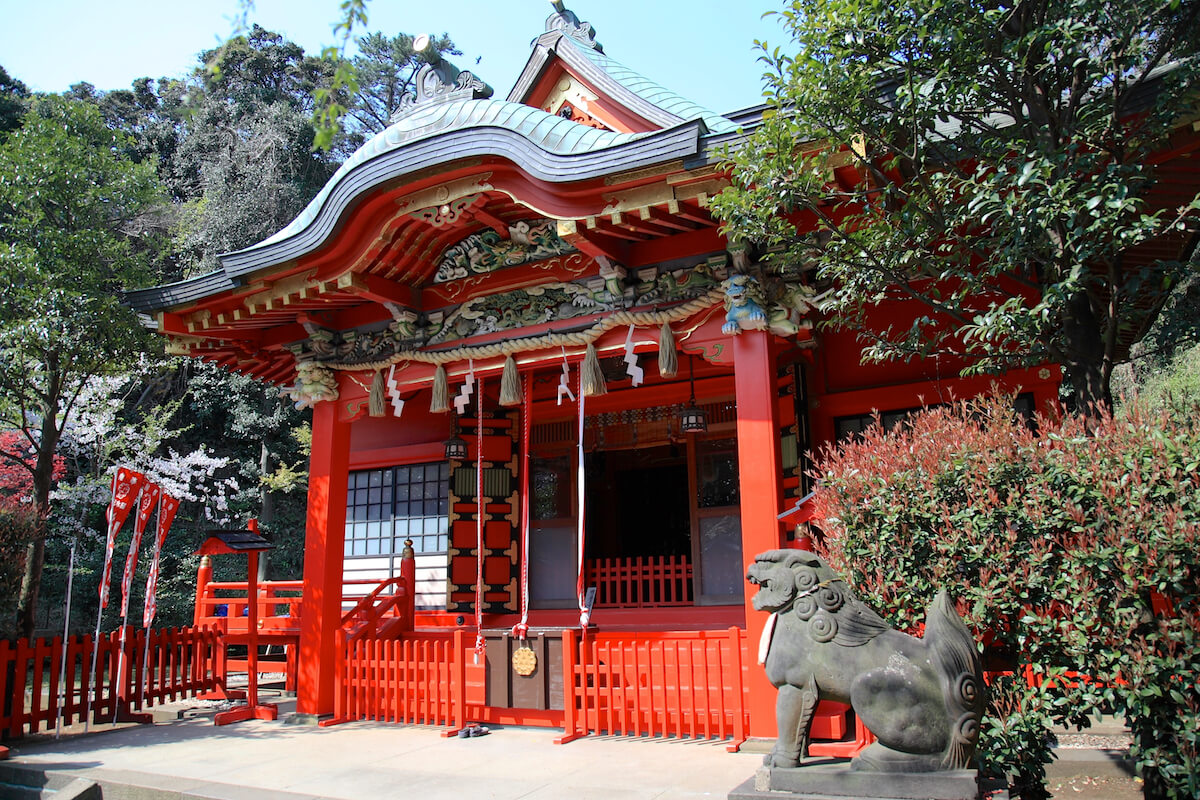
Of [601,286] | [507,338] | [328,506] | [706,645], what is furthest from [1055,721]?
[328,506]

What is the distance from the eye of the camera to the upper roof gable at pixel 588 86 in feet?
31.7

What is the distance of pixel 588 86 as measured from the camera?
412 inches

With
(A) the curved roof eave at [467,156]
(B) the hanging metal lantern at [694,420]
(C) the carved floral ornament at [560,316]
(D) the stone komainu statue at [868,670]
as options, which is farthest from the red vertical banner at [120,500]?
(D) the stone komainu statue at [868,670]

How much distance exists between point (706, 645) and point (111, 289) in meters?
11.7

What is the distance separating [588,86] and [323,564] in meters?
6.81

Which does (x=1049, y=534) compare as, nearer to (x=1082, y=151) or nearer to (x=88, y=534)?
(x=1082, y=151)

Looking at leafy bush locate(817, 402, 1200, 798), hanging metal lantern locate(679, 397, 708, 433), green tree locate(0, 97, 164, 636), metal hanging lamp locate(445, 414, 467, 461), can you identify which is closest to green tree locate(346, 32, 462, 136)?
green tree locate(0, 97, 164, 636)

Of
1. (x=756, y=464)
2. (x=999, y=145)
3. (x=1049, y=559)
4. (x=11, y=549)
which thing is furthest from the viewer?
(x=11, y=549)

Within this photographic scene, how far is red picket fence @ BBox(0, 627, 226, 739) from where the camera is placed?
737 cm

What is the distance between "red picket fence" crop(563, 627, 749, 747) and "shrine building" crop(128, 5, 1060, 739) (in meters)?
0.03

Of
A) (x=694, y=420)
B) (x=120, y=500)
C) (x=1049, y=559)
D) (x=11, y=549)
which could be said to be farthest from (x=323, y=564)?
(x=1049, y=559)

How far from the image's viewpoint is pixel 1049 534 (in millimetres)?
3859

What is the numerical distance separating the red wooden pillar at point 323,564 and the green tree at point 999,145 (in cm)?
563

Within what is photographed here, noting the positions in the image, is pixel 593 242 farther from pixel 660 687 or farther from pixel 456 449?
pixel 456 449
